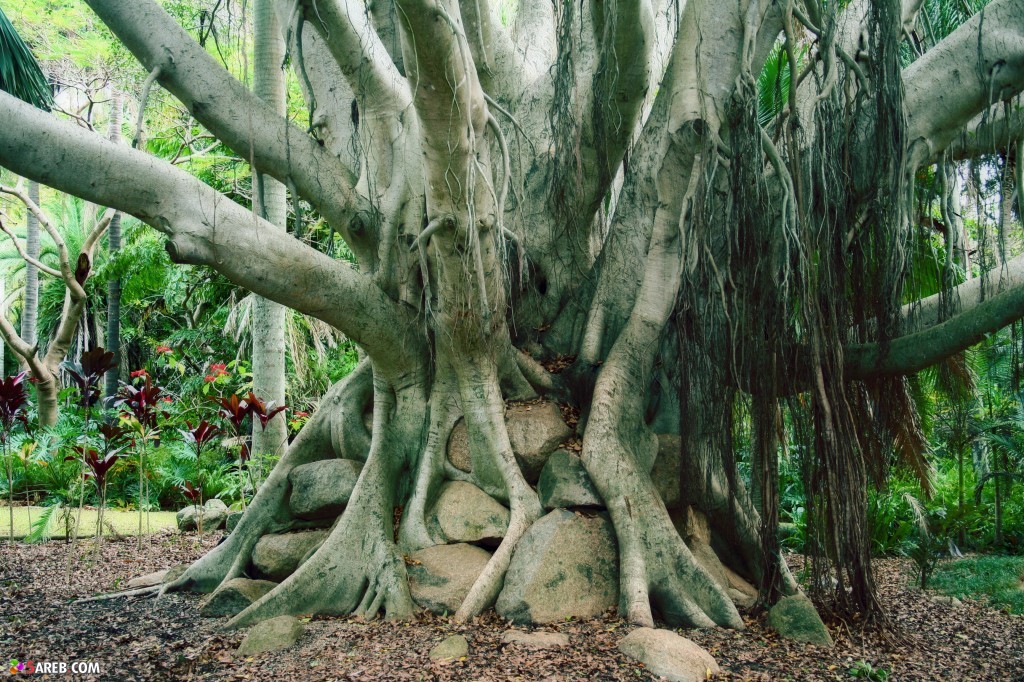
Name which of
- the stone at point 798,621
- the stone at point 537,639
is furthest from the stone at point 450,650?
the stone at point 798,621

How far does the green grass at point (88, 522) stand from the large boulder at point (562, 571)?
5613mm

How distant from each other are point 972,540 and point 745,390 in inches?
261

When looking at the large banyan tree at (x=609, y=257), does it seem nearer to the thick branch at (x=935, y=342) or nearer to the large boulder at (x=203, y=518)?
the thick branch at (x=935, y=342)

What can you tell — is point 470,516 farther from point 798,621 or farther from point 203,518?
point 203,518

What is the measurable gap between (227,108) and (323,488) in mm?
2858

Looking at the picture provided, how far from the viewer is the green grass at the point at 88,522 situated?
323 inches

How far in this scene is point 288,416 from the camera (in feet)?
38.0

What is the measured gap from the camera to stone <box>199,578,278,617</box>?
5.16m

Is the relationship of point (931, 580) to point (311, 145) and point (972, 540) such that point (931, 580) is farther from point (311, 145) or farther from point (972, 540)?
point (311, 145)

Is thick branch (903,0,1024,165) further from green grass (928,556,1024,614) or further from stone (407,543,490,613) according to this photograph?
stone (407,543,490,613)

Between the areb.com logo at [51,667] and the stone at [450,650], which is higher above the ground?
the stone at [450,650]

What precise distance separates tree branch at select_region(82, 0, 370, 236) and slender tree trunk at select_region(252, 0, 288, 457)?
7.44 feet

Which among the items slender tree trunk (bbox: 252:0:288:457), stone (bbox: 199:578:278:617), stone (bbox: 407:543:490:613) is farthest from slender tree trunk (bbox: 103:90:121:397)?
stone (bbox: 407:543:490:613)

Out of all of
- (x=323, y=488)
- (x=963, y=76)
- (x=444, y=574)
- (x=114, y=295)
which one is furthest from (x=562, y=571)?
(x=114, y=295)
